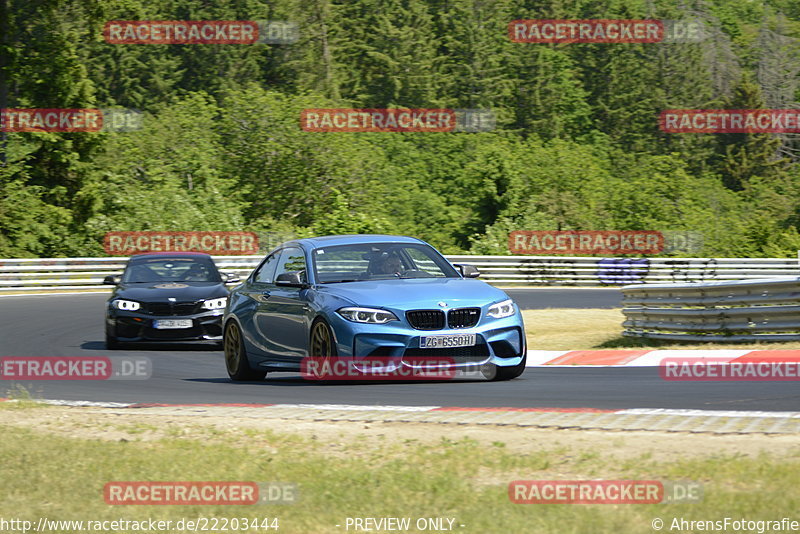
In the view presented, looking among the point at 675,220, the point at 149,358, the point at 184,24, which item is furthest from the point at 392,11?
the point at 149,358

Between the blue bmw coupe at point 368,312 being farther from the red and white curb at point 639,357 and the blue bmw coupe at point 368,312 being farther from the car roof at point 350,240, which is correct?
the red and white curb at point 639,357

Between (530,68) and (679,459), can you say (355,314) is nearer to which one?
(679,459)

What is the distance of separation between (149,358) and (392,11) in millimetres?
75308

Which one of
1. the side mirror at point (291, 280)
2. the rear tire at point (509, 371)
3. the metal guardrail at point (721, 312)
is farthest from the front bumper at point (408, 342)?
the metal guardrail at point (721, 312)

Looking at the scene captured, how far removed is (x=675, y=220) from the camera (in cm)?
5212

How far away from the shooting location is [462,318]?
10938mm

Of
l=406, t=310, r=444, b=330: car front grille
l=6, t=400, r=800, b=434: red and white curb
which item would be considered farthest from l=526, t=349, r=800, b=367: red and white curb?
l=6, t=400, r=800, b=434: red and white curb

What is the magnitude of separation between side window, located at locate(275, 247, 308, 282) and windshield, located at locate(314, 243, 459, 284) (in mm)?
197

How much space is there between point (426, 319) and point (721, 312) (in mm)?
5756

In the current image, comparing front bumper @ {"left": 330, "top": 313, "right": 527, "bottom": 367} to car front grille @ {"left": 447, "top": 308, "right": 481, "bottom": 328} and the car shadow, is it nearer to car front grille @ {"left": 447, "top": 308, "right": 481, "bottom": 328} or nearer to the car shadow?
car front grille @ {"left": 447, "top": 308, "right": 481, "bottom": 328}

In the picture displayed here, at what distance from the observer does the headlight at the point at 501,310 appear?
1109 cm

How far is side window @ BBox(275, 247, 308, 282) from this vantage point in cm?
1228

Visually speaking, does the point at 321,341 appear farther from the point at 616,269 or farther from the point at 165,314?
the point at 616,269

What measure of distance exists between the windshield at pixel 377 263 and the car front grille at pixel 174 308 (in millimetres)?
5332
